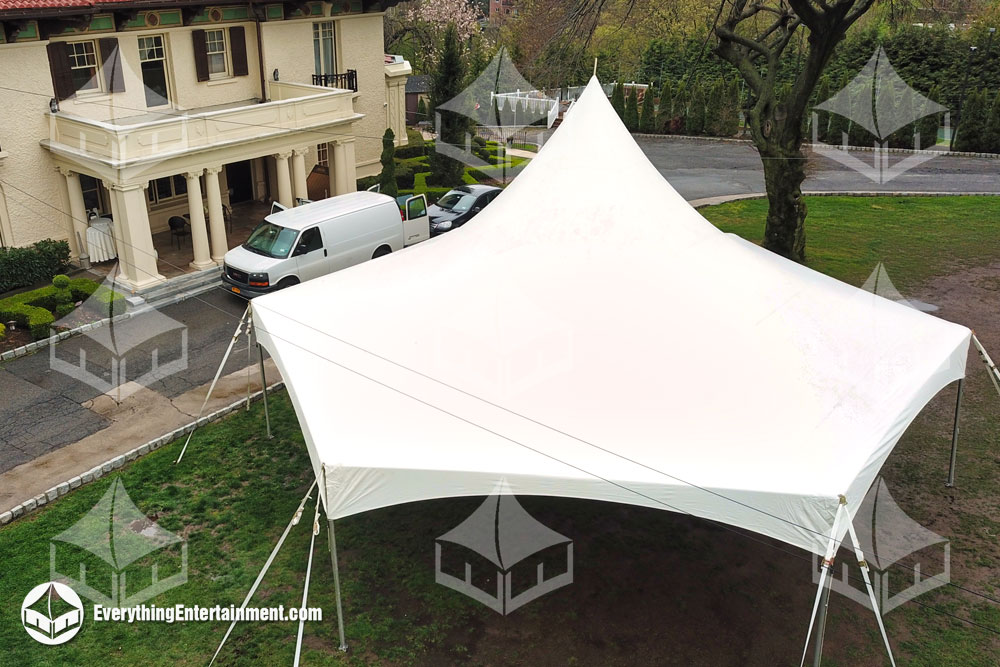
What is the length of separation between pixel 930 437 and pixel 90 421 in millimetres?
12990

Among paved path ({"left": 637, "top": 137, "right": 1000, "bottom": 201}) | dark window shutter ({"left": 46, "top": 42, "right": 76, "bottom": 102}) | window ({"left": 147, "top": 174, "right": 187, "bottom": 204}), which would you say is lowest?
paved path ({"left": 637, "top": 137, "right": 1000, "bottom": 201})

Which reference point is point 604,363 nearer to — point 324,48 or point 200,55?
point 200,55

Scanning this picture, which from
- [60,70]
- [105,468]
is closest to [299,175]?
[60,70]

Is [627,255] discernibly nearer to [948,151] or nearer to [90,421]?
[90,421]

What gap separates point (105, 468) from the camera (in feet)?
37.9

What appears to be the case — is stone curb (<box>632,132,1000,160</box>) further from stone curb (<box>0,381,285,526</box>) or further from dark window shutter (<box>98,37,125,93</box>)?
stone curb (<box>0,381,285,526</box>)

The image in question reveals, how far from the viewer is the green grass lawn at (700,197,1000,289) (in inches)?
779

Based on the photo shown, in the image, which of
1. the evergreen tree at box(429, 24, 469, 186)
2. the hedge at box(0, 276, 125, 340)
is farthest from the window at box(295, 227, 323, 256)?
the evergreen tree at box(429, 24, 469, 186)

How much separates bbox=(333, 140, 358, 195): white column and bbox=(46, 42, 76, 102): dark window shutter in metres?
6.25

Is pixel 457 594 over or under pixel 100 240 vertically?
under

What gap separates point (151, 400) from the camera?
13539mm

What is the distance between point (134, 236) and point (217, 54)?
6661mm

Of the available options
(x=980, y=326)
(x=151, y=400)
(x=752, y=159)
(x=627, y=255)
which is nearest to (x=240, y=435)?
(x=151, y=400)

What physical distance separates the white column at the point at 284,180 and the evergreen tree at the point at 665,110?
21541mm
